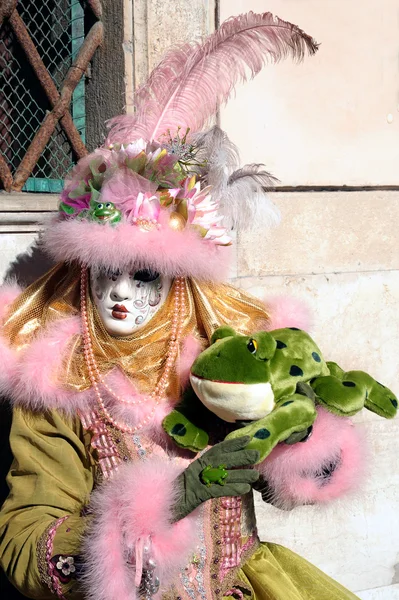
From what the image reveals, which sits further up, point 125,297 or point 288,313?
point 125,297

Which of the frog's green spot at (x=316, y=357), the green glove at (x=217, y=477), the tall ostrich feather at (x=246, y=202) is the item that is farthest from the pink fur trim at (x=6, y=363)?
the frog's green spot at (x=316, y=357)

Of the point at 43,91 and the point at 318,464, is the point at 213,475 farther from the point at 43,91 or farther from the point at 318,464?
the point at 43,91

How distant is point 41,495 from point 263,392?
2.05 ft

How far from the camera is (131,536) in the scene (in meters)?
1.84

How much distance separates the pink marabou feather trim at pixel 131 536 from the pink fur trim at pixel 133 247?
484 millimetres

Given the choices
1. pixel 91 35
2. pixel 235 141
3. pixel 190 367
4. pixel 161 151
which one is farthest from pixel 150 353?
pixel 91 35

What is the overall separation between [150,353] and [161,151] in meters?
0.52

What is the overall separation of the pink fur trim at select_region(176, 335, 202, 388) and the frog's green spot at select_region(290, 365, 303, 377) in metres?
0.30

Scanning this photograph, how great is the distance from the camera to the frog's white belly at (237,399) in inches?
72.3

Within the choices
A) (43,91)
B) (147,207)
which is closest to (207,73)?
(147,207)

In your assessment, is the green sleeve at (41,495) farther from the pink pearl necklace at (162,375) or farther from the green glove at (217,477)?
the green glove at (217,477)

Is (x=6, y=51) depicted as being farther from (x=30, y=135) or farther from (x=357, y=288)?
(x=357, y=288)

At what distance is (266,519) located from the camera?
3031 millimetres

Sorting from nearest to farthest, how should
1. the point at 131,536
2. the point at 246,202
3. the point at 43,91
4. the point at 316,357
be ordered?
the point at 131,536
the point at 316,357
the point at 246,202
the point at 43,91
